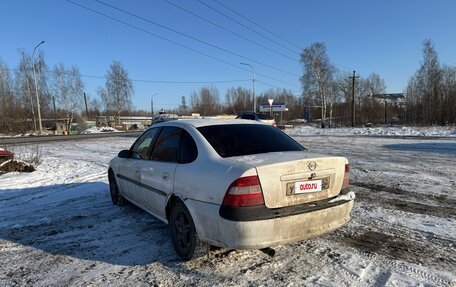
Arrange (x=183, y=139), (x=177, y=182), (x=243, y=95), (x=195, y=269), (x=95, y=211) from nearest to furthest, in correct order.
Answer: (x=195, y=269) → (x=177, y=182) → (x=183, y=139) → (x=95, y=211) → (x=243, y=95)

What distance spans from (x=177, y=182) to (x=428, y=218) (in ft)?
12.4

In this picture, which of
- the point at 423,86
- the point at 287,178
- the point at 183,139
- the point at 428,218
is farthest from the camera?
the point at 423,86

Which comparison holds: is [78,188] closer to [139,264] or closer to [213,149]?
[139,264]

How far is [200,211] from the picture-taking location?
374cm

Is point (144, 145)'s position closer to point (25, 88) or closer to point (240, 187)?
point (240, 187)

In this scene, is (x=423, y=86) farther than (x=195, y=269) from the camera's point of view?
Yes

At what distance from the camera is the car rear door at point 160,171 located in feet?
14.4

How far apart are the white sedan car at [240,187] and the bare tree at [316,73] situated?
171 feet

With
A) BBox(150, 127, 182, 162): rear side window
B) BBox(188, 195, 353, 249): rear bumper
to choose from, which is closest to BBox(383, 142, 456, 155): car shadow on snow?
BBox(188, 195, 353, 249): rear bumper

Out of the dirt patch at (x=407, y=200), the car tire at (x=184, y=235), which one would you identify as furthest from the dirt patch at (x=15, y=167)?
the dirt patch at (x=407, y=200)

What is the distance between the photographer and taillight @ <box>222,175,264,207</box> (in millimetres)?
3439

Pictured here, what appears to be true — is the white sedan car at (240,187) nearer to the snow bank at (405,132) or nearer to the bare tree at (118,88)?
the snow bank at (405,132)

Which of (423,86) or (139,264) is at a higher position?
(423,86)

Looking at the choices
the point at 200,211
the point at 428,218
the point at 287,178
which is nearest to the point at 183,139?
the point at 200,211
